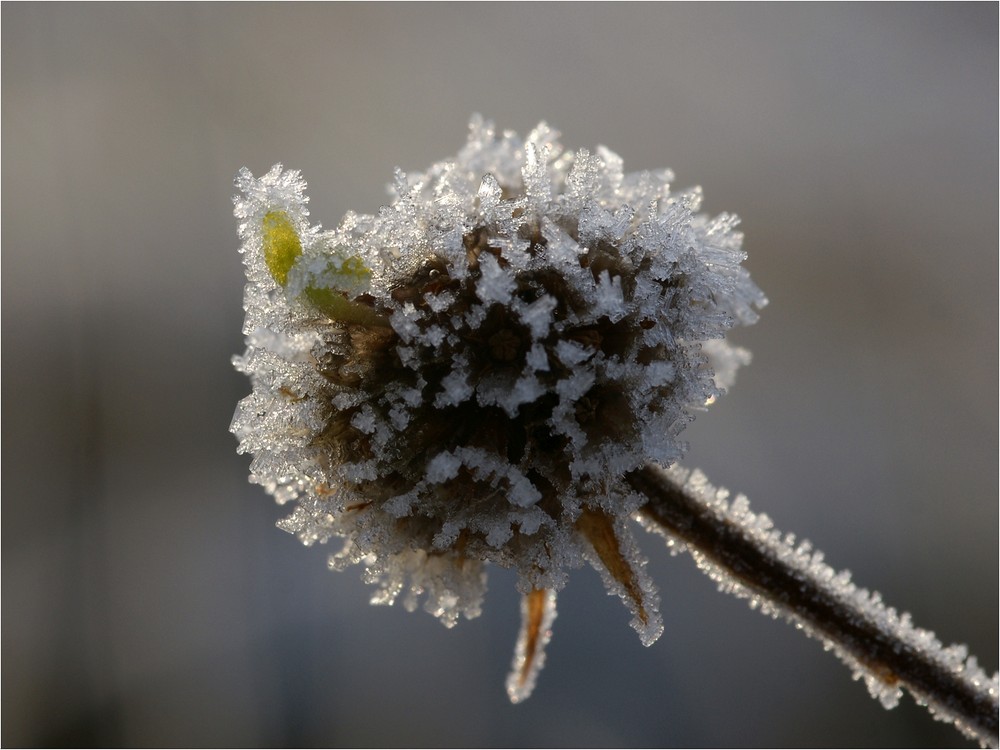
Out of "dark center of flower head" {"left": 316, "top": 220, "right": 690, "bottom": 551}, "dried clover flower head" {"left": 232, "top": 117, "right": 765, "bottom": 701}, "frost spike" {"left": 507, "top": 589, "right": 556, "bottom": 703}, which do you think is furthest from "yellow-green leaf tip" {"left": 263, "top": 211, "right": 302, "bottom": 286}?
"frost spike" {"left": 507, "top": 589, "right": 556, "bottom": 703}

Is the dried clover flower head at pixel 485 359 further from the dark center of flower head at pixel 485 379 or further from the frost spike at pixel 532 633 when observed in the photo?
the frost spike at pixel 532 633

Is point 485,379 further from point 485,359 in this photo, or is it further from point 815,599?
point 815,599

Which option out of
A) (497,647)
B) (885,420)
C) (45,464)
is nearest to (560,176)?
(497,647)

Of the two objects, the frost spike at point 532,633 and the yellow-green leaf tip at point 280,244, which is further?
the frost spike at point 532,633

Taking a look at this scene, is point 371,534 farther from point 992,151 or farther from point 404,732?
point 992,151

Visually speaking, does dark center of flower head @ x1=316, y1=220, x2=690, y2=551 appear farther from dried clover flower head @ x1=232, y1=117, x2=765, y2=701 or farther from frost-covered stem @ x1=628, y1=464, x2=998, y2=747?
frost-covered stem @ x1=628, y1=464, x2=998, y2=747

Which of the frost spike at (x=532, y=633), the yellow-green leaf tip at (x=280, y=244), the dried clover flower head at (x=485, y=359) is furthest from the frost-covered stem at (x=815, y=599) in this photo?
the yellow-green leaf tip at (x=280, y=244)
